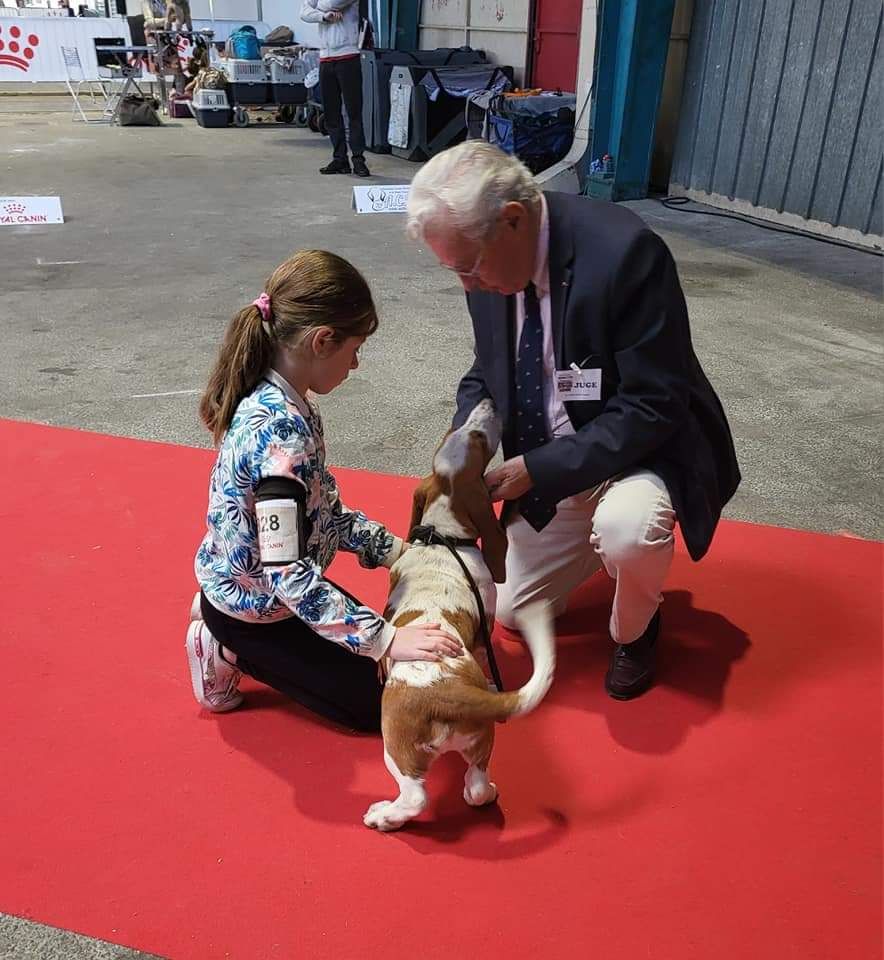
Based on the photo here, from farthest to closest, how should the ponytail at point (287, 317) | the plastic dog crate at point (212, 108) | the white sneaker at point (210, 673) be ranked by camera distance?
1. the plastic dog crate at point (212, 108)
2. the white sneaker at point (210, 673)
3. the ponytail at point (287, 317)

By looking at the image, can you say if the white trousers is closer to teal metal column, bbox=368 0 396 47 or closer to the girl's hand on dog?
the girl's hand on dog

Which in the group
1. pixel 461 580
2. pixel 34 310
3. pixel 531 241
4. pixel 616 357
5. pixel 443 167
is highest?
pixel 443 167

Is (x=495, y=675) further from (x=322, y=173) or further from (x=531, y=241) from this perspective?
(x=322, y=173)

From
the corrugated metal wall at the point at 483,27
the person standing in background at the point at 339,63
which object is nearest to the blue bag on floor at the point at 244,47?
the corrugated metal wall at the point at 483,27

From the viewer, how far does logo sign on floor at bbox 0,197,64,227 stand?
246 inches

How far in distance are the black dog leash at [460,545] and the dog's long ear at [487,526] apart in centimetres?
3

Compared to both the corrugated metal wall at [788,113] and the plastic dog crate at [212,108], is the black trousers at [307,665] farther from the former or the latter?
the plastic dog crate at [212,108]

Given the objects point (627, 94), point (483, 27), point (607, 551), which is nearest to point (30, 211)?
point (627, 94)

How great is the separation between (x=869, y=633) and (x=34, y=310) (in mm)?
4273

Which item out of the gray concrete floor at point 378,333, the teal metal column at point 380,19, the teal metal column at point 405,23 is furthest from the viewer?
the teal metal column at point 380,19

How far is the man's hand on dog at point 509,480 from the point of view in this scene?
1.84 m

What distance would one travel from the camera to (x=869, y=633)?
2197 mm

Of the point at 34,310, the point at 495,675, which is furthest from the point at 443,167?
the point at 34,310

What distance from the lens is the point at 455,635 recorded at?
5.22 ft
